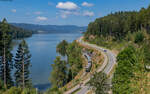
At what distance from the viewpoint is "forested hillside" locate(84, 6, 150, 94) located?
8.42 meters

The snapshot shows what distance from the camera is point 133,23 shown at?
68.2 metres

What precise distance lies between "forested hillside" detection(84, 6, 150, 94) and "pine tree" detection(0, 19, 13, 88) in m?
20.5

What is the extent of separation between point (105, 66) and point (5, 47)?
25535 mm

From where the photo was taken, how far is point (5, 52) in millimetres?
28406

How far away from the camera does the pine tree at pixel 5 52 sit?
90.0 ft

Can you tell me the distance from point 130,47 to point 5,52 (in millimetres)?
23557

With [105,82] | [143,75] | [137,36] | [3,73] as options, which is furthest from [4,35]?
[137,36]

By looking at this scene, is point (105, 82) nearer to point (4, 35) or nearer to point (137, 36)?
point (4, 35)

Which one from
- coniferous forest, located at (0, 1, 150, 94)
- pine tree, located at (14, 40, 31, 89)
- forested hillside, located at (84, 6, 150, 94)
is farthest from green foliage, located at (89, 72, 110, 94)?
pine tree, located at (14, 40, 31, 89)

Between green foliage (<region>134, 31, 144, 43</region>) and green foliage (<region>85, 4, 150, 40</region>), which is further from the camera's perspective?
green foliage (<region>85, 4, 150, 40</region>)

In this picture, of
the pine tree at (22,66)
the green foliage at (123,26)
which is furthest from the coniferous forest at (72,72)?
the green foliage at (123,26)

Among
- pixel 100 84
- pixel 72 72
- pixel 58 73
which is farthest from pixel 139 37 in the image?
pixel 100 84

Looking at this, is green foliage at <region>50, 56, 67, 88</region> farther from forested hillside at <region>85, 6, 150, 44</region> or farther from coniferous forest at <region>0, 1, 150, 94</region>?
forested hillside at <region>85, 6, 150, 44</region>

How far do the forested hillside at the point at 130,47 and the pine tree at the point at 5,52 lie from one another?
67.3 ft
